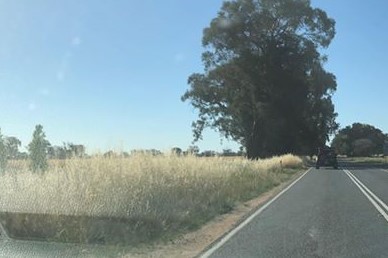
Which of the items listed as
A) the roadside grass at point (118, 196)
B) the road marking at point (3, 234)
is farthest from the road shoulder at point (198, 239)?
the road marking at point (3, 234)

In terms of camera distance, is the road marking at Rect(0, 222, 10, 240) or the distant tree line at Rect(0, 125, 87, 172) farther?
the distant tree line at Rect(0, 125, 87, 172)

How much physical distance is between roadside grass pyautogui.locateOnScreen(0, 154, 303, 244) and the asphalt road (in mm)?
1691

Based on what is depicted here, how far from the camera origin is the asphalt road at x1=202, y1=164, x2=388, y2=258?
1181cm

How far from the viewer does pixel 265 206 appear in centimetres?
2158

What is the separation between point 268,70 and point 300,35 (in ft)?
20.9

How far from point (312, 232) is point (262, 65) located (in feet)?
191

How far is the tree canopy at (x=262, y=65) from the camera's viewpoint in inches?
2810

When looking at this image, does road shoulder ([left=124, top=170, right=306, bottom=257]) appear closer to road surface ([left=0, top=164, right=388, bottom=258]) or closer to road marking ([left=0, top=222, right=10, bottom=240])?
road surface ([left=0, top=164, right=388, bottom=258])

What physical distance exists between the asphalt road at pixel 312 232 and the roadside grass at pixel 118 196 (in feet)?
5.55

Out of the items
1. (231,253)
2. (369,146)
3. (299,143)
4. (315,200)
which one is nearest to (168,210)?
(231,253)

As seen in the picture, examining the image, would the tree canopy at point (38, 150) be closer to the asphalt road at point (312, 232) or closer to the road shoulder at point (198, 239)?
the road shoulder at point (198, 239)

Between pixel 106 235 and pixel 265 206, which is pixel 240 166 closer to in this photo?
pixel 265 206

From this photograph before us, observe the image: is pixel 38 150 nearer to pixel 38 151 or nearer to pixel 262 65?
pixel 38 151

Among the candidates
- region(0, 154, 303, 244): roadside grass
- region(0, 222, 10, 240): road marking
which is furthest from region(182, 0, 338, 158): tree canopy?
region(0, 222, 10, 240): road marking
